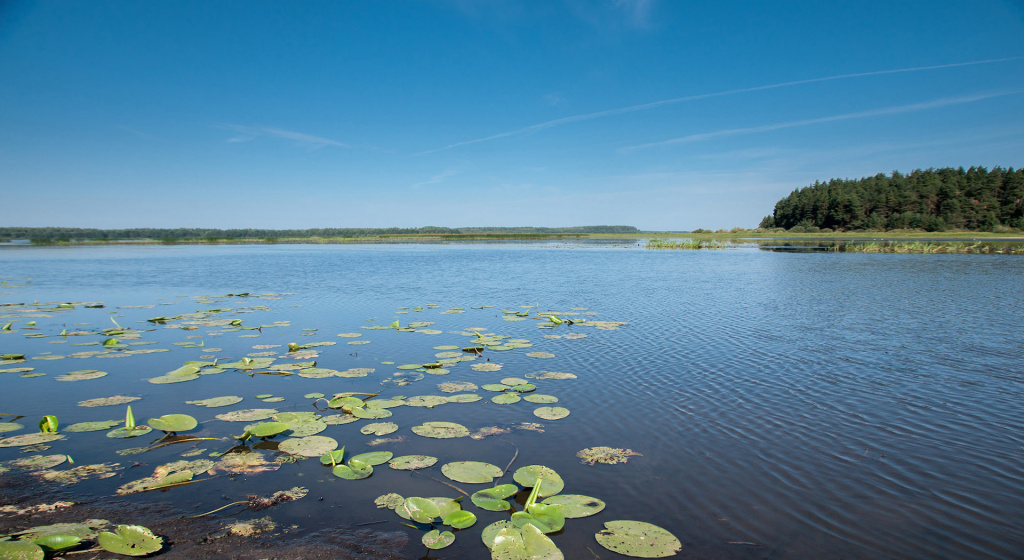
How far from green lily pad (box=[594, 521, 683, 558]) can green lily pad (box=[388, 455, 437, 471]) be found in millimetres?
1906

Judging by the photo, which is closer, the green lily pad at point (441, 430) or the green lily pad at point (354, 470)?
the green lily pad at point (354, 470)

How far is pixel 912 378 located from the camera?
24.0ft

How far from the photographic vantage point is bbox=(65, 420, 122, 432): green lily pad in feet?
17.7

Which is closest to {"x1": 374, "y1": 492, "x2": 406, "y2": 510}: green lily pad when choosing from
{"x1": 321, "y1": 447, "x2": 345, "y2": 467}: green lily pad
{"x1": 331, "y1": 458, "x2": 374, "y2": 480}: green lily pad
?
{"x1": 331, "y1": 458, "x2": 374, "y2": 480}: green lily pad

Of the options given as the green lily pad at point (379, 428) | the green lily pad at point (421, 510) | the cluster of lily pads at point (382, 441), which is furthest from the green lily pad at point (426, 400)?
the green lily pad at point (421, 510)

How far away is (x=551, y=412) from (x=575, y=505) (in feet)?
7.51

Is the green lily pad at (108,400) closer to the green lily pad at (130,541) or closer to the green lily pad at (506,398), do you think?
the green lily pad at (130,541)

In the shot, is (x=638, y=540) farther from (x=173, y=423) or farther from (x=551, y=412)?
(x=173, y=423)

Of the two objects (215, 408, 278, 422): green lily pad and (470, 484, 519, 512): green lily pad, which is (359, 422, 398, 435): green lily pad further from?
(470, 484, 519, 512): green lily pad

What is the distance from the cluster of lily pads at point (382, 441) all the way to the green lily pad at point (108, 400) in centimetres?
2

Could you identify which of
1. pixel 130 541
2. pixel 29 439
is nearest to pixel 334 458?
pixel 130 541

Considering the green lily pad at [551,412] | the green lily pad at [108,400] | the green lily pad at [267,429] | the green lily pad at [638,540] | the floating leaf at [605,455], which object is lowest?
the floating leaf at [605,455]

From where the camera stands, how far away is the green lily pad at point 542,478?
4062mm

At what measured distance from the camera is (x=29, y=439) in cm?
509
